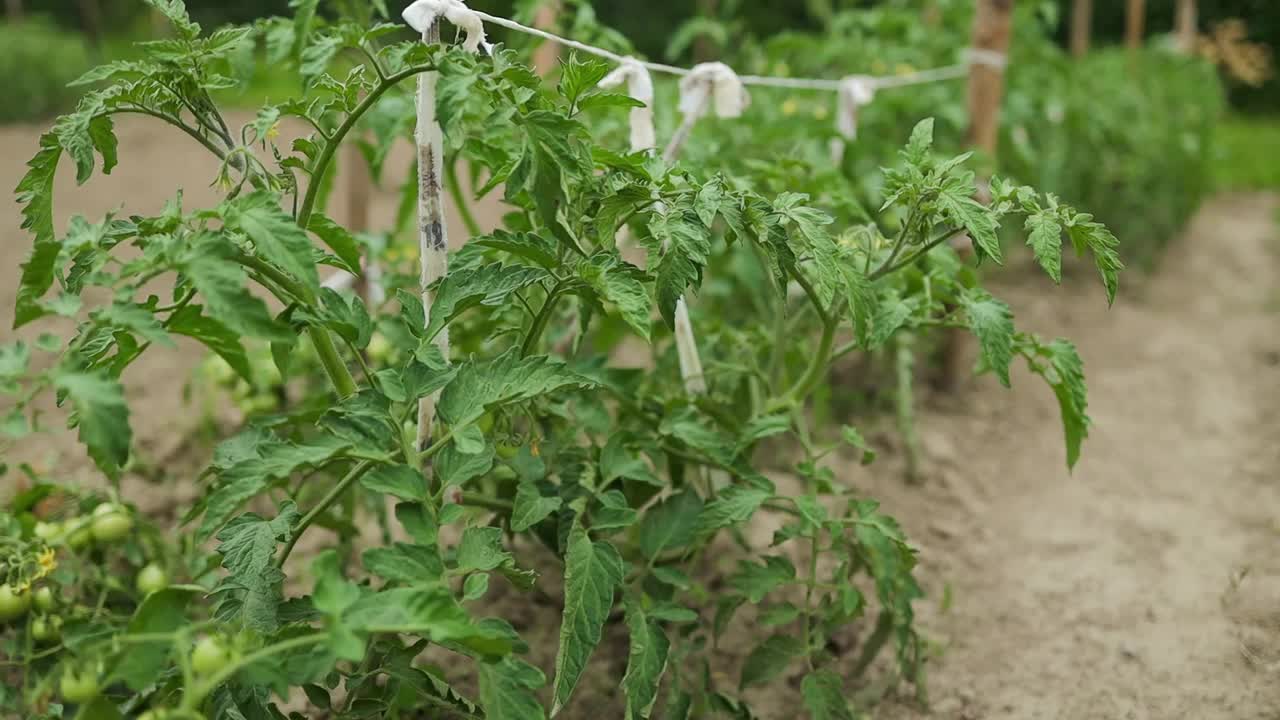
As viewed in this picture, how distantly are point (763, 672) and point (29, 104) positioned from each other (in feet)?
20.8

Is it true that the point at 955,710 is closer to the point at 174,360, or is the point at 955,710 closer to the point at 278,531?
the point at 278,531

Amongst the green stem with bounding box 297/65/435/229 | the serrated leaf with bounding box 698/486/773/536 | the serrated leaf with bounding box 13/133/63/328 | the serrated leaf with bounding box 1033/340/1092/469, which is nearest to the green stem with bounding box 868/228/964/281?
the serrated leaf with bounding box 1033/340/1092/469

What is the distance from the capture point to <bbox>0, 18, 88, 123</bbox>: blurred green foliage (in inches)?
249

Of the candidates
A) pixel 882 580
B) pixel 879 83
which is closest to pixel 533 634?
pixel 882 580

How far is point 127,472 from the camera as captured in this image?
8.20 ft

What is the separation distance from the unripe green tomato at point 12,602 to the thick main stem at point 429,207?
2.41 ft

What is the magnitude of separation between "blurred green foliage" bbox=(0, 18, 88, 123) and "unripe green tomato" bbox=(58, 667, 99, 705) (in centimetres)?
614

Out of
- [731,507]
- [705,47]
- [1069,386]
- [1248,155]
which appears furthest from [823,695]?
[1248,155]

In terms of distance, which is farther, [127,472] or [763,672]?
[127,472]

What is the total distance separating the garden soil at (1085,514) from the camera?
190 centimetres

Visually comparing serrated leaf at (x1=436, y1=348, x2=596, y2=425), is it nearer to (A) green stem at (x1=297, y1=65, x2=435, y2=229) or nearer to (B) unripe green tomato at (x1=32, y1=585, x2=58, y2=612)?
(A) green stem at (x1=297, y1=65, x2=435, y2=229)

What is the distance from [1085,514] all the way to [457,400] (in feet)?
5.98

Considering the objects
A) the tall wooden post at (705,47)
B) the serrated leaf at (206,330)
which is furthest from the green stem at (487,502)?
the tall wooden post at (705,47)

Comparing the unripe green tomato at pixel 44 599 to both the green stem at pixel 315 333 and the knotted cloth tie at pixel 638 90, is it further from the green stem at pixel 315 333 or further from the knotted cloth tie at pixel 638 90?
the knotted cloth tie at pixel 638 90
